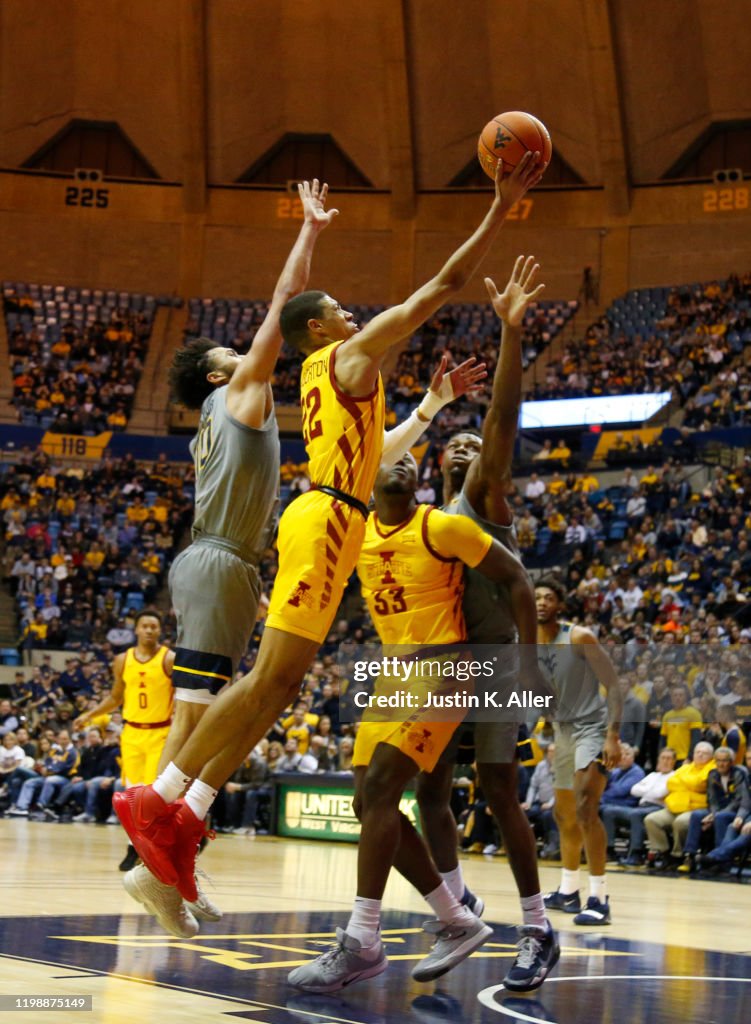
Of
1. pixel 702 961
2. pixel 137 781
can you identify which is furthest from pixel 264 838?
pixel 702 961

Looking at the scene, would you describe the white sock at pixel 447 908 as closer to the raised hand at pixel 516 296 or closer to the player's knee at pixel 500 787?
the player's knee at pixel 500 787

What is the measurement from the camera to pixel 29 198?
1331 inches

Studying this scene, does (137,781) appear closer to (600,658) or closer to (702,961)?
(600,658)

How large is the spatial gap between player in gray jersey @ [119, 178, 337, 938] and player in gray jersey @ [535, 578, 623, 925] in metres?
3.26

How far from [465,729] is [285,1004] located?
1.69 metres

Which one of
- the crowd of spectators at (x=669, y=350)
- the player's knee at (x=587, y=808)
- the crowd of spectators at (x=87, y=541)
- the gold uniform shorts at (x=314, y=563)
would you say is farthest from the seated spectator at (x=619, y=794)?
the crowd of spectators at (x=669, y=350)

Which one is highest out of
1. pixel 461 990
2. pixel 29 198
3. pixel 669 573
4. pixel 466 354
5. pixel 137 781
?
pixel 29 198

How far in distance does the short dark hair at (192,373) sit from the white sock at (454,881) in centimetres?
254

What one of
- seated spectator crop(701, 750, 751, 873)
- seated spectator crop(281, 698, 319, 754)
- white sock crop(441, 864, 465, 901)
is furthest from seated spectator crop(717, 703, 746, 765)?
white sock crop(441, 864, 465, 901)

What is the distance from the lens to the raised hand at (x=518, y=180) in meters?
5.10

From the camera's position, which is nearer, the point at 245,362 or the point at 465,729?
the point at 245,362

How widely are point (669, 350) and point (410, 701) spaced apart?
2515cm

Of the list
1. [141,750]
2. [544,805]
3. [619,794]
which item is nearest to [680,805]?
[619,794]

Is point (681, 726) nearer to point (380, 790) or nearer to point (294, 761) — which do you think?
point (294, 761)
